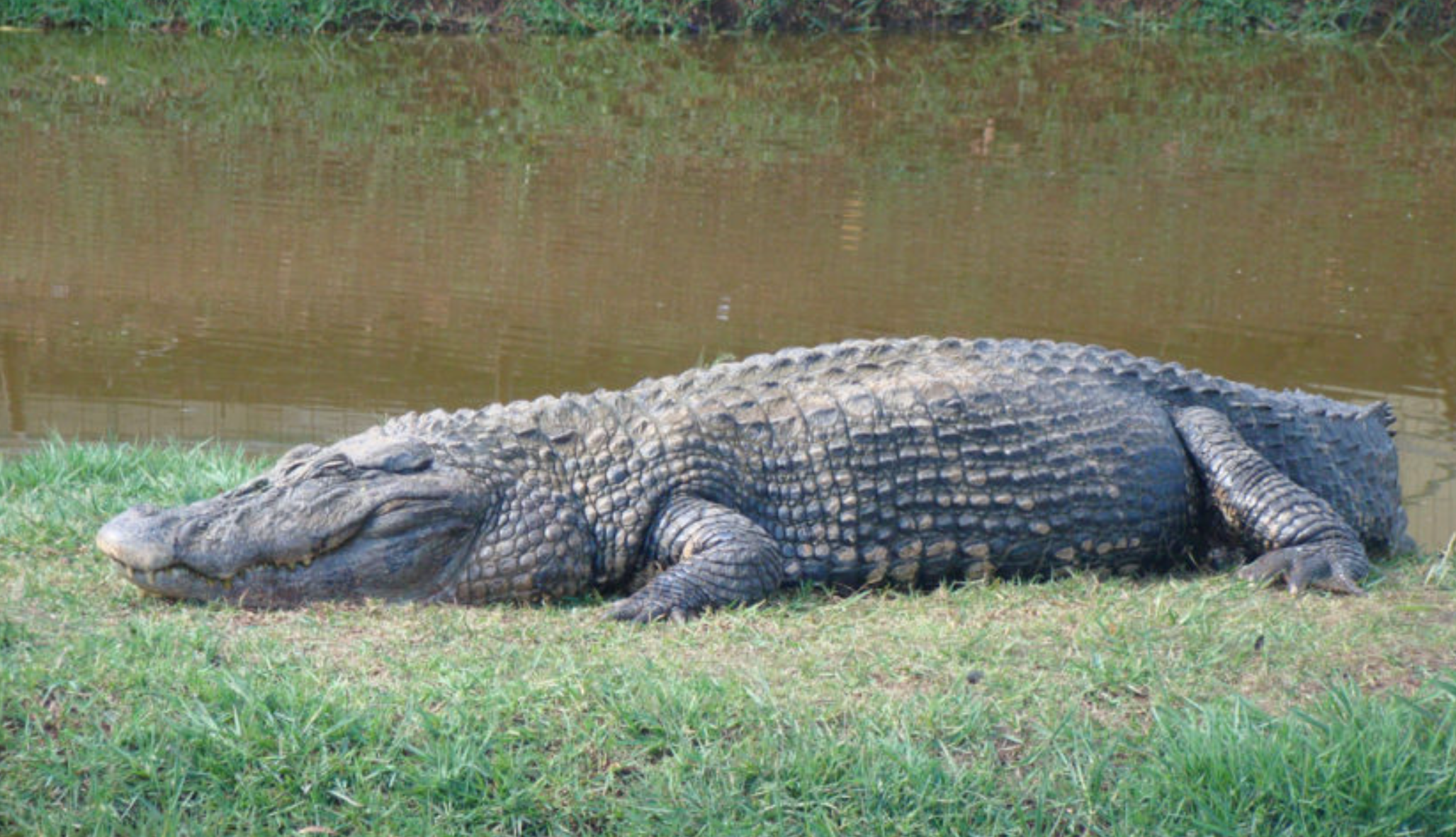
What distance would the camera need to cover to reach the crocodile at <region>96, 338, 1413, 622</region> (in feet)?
15.3

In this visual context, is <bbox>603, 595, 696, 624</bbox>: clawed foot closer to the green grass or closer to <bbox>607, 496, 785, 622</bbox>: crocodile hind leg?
<bbox>607, 496, 785, 622</bbox>: crocodile hind leg

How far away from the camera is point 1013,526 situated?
5051mm

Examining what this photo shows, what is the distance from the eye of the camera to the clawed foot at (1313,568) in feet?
15.9

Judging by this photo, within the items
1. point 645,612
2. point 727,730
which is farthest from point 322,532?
point 727,730

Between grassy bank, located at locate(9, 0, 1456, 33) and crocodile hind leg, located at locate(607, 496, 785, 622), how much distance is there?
16.2 metres

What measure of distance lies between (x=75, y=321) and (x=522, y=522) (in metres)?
4.92

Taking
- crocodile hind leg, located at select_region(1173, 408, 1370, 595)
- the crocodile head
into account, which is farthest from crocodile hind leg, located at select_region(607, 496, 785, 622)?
crocodile hind leg, located at select_region(1173, 408, 1370, 595)

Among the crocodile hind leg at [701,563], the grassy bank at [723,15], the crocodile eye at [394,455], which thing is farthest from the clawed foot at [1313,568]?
the grassy bank at [723,15]

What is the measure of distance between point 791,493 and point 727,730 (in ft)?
4.68

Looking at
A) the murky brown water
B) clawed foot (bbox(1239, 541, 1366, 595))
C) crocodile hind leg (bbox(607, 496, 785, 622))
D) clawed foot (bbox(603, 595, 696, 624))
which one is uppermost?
clawed foot (bbox(1239, 541, 1366, 595))

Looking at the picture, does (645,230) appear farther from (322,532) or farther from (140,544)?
(140,544)

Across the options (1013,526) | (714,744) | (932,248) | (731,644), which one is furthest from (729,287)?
(714,744)

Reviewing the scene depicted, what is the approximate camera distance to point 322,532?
15.2ft

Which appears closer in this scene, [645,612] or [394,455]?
[645,612]
